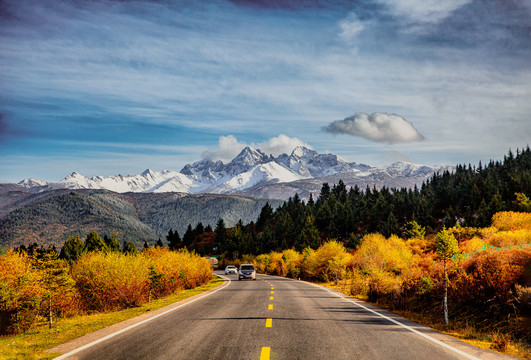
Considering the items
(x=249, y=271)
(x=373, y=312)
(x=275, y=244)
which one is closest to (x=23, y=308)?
(x=373, y=312)

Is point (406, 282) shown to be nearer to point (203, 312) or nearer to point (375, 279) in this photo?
point (375, 279)

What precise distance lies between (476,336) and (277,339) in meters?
5.64

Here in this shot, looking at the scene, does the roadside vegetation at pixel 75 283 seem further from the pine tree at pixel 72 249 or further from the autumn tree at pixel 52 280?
the pine tree at pixel 72 249

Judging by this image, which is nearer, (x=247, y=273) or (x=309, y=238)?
(x=247, y=273)

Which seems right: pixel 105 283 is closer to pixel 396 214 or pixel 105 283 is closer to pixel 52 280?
pixel 52 280

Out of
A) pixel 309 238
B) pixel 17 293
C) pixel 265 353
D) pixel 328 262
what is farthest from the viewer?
pixel 309 238

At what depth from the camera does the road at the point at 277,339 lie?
26.2ft

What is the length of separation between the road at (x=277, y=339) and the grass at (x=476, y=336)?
601mm

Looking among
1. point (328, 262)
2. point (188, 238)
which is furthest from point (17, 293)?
point (188, 238)

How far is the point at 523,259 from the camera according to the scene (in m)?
12.6

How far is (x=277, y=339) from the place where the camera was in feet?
31.0

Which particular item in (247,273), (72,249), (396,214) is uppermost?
(396,214)

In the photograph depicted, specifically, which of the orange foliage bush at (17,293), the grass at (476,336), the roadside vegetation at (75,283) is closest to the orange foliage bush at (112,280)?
the roadside vegetation at (75,283)

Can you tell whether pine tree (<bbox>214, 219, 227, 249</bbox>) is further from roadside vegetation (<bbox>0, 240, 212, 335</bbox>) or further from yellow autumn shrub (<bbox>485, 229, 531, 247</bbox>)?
yellow autumn shrub (<bbox>485, 229, 531, 247</bbox>)
